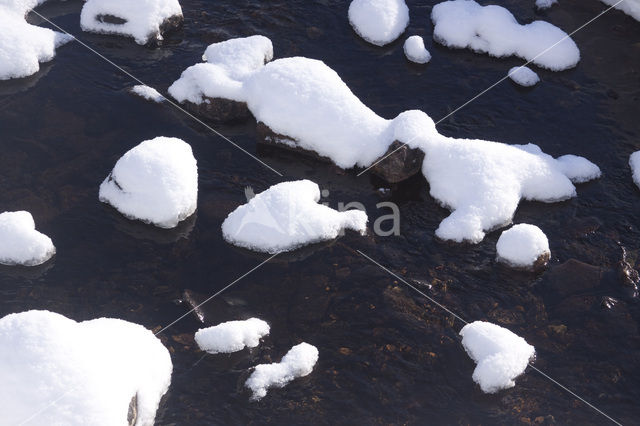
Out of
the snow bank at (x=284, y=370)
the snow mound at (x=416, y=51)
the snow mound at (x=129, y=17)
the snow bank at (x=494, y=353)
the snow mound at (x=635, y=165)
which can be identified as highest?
the snow mound at (x=129, y=17)

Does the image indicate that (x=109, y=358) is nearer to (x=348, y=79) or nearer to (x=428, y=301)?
(x=428, y=301)

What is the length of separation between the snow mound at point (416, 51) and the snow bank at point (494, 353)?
24.1 ft

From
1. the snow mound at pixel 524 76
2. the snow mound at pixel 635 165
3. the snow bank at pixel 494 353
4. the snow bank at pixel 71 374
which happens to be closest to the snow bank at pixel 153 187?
the snow bank at pixel 71 374

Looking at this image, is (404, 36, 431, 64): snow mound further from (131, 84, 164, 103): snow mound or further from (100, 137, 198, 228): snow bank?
(100, 137, 198, 228): snow bank

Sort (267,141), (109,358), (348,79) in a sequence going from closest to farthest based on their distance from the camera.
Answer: (109,358) → (267,141) → (348,79)

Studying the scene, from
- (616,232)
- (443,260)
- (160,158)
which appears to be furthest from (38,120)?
(616,232)

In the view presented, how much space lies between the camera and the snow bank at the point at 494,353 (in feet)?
34.0

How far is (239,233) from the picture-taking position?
12.3m

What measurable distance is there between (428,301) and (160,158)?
5352mm

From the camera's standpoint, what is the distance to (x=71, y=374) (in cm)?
916

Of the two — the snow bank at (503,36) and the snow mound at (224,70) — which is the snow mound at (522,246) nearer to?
the snow bank at (503,36)

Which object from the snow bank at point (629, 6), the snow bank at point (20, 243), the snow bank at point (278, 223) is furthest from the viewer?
the snow bank at point (629, 6)

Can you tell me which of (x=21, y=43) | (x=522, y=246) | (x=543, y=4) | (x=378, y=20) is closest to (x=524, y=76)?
(x=543, y=4)

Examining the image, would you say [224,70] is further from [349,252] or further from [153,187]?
[349,252]
